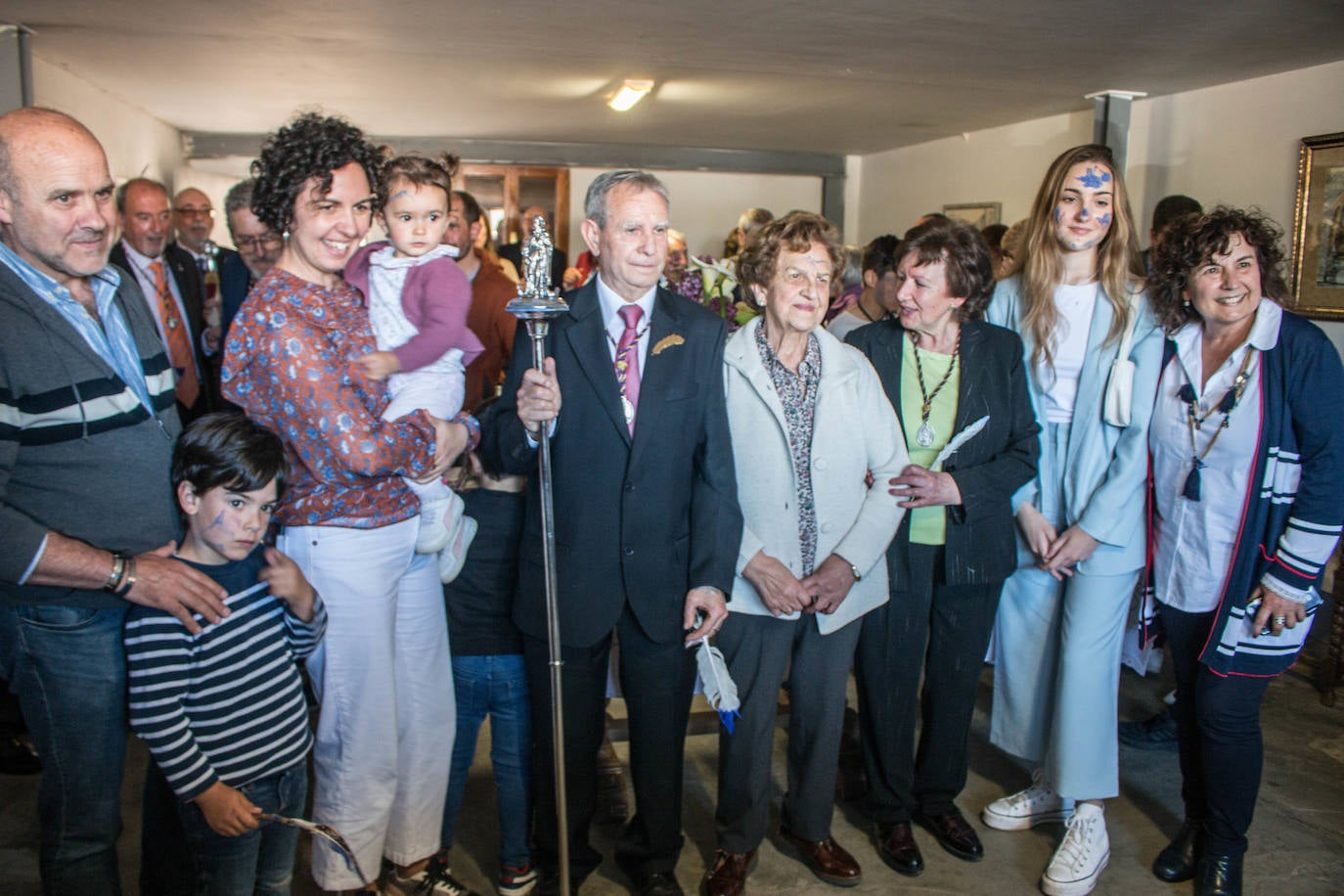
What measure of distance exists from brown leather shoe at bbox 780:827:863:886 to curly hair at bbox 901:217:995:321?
160cm

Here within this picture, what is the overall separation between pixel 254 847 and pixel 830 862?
1.53m

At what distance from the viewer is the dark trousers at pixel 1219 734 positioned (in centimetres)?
251

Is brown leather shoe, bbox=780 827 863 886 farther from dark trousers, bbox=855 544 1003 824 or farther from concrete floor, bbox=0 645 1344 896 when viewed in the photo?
dark trousers, bbox=855 544 1003 824

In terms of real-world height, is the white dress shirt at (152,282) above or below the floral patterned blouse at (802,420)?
above

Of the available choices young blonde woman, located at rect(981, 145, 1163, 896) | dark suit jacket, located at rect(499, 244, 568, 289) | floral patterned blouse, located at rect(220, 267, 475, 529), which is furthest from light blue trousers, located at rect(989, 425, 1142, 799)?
dark suit jacket, located at rect(499, 244, 568, 289)

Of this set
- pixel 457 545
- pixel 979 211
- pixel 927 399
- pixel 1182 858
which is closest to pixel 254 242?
pixel 457 545

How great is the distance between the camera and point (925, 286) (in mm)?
2637

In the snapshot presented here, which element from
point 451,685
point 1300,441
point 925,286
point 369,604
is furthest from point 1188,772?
point 369,604

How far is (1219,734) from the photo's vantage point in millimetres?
2531

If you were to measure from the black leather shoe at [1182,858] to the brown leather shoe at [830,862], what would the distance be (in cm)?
89

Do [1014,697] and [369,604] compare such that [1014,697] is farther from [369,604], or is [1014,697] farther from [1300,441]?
[369,604]

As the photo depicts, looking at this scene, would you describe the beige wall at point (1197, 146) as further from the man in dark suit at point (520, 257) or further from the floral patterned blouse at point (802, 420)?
the floral patterned blouse at point (802, 420)

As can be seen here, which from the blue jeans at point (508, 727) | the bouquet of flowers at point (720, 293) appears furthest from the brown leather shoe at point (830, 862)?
the bouquet of flowers at point (720, 293)

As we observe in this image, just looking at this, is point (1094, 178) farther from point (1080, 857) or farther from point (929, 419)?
point (1080, 857)
